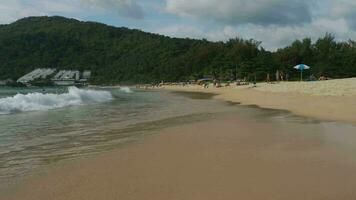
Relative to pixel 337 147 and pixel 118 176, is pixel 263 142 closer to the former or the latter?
pixel 337 147

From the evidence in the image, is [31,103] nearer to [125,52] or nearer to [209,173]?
[209,173]

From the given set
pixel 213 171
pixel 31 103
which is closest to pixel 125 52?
pixel 31 103

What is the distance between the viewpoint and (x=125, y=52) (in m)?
169

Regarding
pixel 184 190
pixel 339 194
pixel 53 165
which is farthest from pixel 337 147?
pixel 53 165

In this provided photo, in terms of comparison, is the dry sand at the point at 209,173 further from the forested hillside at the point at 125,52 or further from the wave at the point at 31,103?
the forested hillside at the point at 125,52

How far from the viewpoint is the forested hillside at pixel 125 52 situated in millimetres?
93062

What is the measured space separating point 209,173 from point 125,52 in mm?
→ 164630

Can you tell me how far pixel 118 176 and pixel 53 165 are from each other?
1618mm

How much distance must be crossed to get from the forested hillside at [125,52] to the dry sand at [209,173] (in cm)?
7491

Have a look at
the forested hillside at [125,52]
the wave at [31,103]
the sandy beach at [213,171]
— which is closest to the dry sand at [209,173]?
the sandy beach at [213,171]

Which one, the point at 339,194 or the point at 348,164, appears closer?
the point at 339,194

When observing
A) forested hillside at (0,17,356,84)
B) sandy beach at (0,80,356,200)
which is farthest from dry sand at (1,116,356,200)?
forested hillside at (0,17,356,84)

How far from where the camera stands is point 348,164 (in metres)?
7.53

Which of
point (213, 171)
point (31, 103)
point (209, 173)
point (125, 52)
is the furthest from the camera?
point (125, 52)
